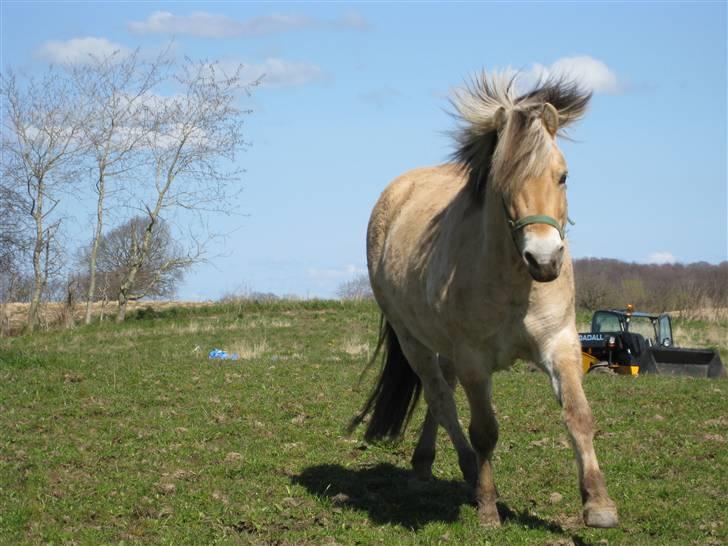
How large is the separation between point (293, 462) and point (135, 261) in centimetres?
2042

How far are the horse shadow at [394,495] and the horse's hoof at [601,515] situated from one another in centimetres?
85

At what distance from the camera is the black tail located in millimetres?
7848

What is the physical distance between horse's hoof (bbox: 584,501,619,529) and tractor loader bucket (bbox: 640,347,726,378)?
1169cm

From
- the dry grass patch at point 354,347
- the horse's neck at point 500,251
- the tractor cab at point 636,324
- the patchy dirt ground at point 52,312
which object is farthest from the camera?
the patchy dirt ground at point 52,312

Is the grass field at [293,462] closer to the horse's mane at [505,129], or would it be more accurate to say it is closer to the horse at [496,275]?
the horse at [496,275]

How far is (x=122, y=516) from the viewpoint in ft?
19.9

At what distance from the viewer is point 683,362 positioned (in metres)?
16.6

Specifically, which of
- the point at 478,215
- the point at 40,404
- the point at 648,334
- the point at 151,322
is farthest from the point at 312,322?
the point at 478,215

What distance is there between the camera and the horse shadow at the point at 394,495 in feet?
19.7

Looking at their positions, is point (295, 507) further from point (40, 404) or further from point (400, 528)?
point (40, 404)

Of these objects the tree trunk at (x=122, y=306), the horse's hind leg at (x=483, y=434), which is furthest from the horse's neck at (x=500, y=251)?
the tree trunk at (x=122, y=306)

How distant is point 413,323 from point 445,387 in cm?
55

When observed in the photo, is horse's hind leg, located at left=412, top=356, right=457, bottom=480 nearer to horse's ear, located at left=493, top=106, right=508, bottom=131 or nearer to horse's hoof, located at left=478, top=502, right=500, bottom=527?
horse's hoof, located at left=478, top=502, right=500, bottom=527

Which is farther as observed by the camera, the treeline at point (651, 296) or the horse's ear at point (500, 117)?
the treeline at point (651, 296)
